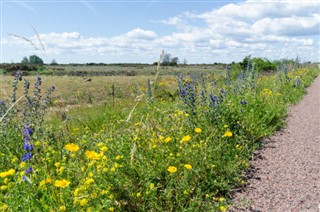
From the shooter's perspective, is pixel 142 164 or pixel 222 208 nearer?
pixel 222 208

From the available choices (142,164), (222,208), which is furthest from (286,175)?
(142,164)

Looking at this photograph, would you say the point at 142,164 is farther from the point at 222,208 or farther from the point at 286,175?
the point at 286,175

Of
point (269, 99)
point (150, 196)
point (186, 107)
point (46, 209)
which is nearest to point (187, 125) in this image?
point (186, 107)

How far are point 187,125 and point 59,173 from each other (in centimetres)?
213

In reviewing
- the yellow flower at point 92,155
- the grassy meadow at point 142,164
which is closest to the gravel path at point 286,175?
the grassy meadow at point 142,164

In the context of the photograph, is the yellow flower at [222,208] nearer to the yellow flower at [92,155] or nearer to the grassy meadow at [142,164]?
the grassy meadow at [142,164]

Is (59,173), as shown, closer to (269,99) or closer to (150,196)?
(150,196)

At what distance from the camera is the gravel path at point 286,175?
3459 millimetres

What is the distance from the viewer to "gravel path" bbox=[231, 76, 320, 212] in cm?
346

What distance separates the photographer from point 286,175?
418cm

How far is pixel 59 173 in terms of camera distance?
142 inches

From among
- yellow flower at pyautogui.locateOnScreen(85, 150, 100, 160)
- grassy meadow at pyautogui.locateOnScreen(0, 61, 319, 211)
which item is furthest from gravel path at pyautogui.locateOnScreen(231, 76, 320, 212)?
yellow flower at pyautogui.locateOnScreen(85, 150, 100, 160)

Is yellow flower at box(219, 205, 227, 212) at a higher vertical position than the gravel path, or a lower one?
higher

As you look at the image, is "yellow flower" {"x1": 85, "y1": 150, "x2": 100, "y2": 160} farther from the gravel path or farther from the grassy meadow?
the gravel path
